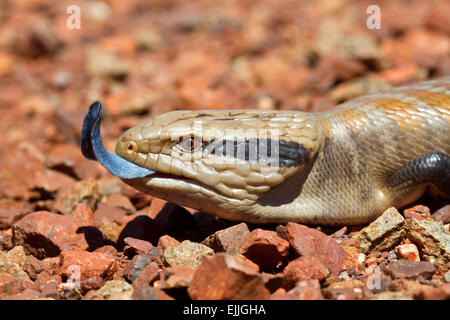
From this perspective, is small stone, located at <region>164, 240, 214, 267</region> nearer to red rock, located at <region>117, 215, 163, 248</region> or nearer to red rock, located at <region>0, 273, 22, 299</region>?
red rock, located at <region>117, 215, 163, 248</region>

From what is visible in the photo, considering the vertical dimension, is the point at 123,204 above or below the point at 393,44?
below

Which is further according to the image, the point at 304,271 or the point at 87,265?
the point at 87,265

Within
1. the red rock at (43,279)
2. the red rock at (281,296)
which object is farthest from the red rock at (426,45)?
the red rock at (43,279)

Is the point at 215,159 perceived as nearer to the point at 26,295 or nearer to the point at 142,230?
the point at 142,230

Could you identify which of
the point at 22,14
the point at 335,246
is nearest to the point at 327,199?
the point at 335,246

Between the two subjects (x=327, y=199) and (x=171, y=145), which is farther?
(x=327, y=199)

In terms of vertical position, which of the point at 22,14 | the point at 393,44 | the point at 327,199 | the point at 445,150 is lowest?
the point at 327,199

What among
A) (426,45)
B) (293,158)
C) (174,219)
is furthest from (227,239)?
(426,45)
